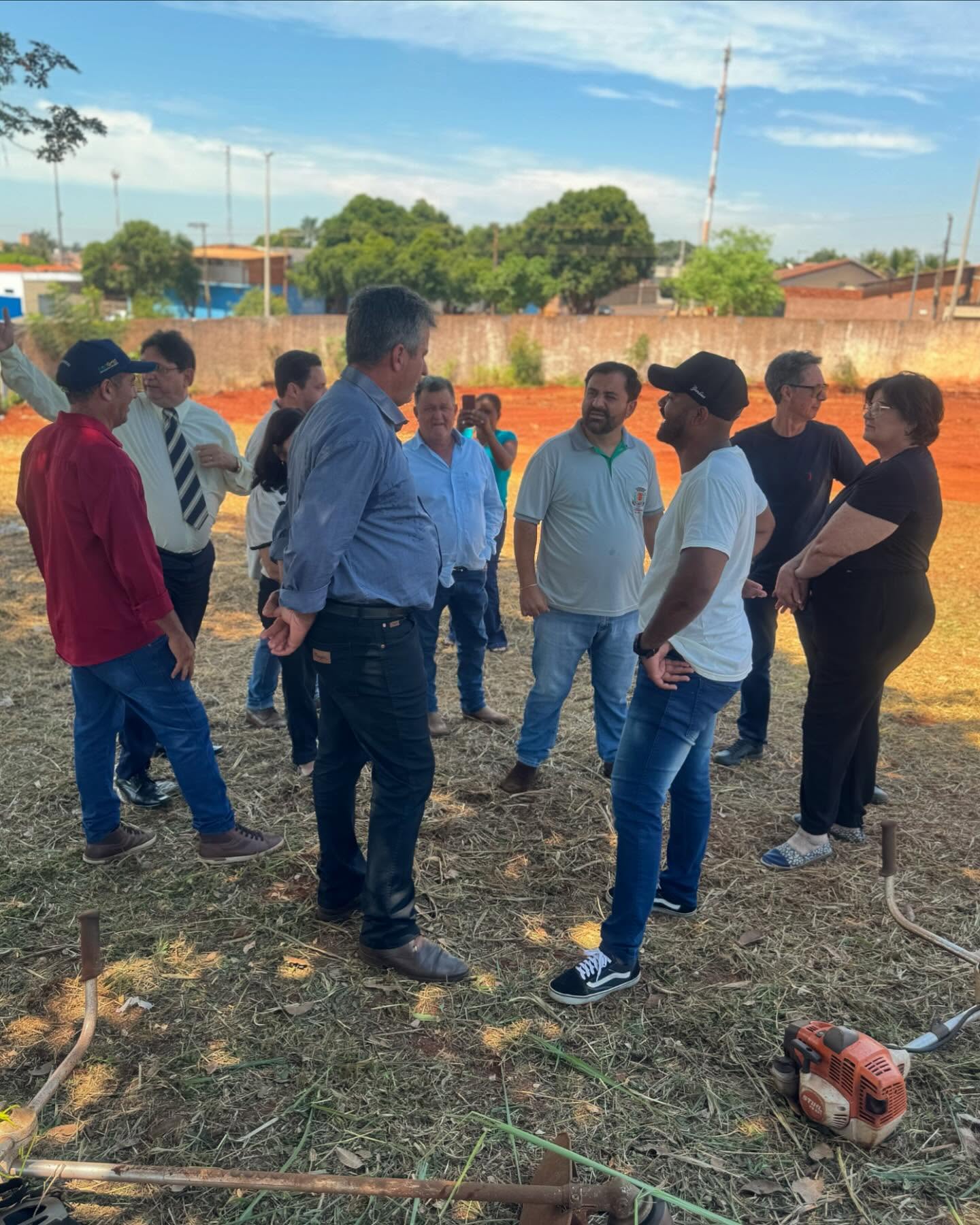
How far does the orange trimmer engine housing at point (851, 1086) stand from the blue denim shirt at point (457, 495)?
2.96 meters

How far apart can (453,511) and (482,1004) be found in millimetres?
2730

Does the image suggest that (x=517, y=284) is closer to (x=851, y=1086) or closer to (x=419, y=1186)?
(x=851, y=1086)

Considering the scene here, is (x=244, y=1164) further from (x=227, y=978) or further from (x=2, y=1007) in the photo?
(x=2, y=1007)

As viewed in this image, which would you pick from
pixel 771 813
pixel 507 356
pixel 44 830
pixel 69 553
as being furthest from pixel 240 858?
pixel 507 356

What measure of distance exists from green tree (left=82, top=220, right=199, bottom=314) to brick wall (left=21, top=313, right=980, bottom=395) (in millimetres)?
35995

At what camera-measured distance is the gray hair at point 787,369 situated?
183 inches

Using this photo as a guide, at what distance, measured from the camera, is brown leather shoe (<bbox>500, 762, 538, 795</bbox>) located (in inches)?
184

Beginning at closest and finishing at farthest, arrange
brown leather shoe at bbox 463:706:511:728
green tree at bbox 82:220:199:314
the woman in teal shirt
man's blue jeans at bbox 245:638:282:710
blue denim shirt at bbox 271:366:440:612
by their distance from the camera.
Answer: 1. blue denim shirt at bbox 271:366:440:612
2. man's blue jeans at bbox 245:638:282:710
3. brown leather shoe at bbox 463:706:511:728
4. the woman in teal shirt
5. green tree at bbox 82:220:199:314

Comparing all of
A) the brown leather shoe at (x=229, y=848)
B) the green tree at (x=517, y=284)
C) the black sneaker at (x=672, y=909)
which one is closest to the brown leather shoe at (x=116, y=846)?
the brown leather shoe at (x=229, y=848)

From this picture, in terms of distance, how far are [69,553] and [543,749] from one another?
94.7 inches

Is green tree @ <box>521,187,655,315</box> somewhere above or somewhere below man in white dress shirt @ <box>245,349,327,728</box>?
above

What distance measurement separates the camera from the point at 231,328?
33.0 meters

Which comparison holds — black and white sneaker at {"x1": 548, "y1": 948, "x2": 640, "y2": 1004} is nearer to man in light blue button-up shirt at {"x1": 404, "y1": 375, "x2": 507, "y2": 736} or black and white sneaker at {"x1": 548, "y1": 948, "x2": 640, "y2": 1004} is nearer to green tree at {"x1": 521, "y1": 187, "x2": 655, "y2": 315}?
man in light blue button-up shirt at {"x1": 404, "y1": 375, "x2": 507, "y2": 736}

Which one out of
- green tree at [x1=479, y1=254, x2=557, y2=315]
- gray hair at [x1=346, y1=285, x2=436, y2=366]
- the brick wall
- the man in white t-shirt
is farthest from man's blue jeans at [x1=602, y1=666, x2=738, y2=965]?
green tree at [x1=479, y1=254, x2=557, y2=315]
